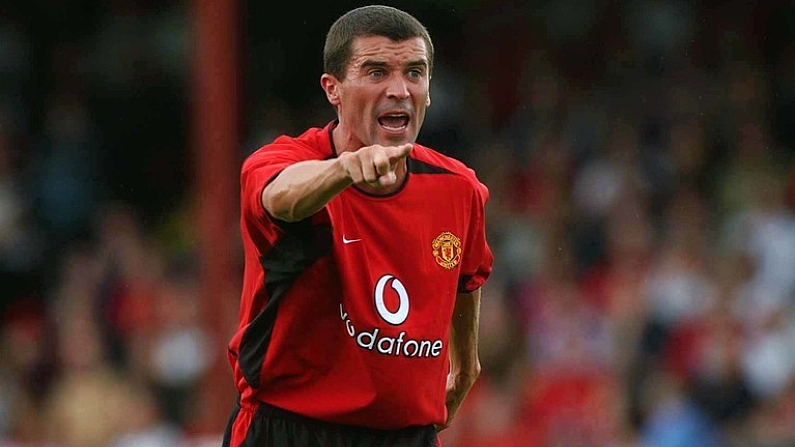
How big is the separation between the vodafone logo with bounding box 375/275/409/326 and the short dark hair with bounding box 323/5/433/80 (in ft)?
1.85

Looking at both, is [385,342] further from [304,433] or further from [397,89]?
[397,89]

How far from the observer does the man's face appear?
4.17 m

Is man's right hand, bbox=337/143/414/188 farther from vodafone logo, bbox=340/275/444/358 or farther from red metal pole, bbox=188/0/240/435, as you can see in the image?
red metal pole, bbox=188/0/240/435

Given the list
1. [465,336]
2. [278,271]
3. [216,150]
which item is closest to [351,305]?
[278,271]

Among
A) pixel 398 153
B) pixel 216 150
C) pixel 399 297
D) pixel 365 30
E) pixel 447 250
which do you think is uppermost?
pixel 365 30

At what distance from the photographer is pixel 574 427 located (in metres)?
8.87

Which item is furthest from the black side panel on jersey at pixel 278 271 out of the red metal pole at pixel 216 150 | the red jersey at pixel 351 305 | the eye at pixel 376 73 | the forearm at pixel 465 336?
the red metal pole at pixel 216 150

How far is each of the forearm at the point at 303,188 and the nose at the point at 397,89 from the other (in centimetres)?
39

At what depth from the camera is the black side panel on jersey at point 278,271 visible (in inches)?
158

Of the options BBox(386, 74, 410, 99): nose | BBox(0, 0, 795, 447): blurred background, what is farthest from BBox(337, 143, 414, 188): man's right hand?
BBox(0, 0, 795, 447): blurred background

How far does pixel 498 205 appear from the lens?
35.2 feet

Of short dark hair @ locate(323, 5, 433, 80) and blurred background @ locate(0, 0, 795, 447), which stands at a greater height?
short dark hair @ locate(323, 5, 433, 80)

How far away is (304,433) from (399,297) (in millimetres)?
453

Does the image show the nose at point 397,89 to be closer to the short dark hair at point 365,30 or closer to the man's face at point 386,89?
the man's face at point 386,89
